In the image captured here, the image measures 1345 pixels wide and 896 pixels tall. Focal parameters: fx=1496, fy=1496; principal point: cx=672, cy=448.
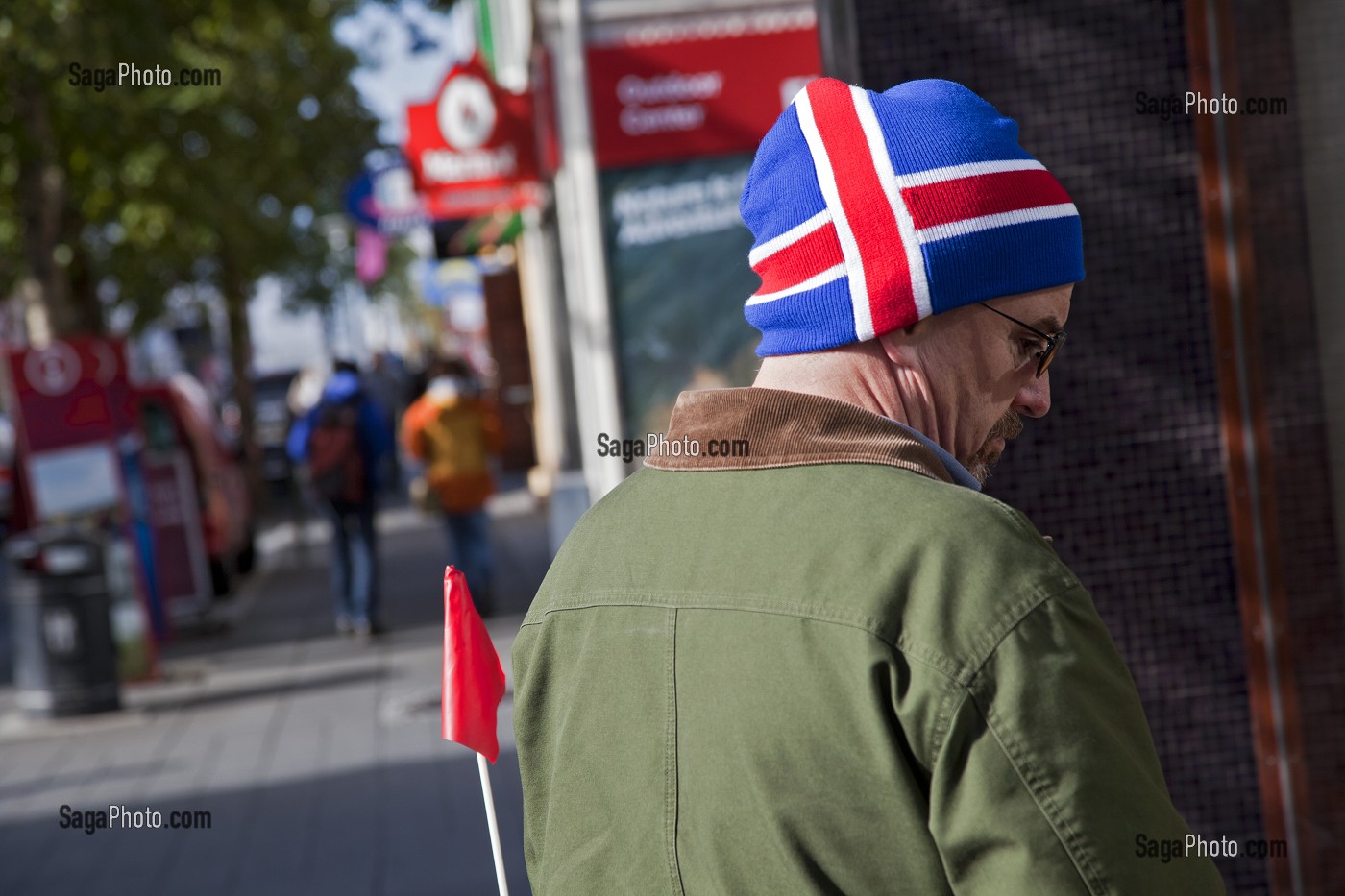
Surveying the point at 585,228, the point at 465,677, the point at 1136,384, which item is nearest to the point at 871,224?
the point at 465,677

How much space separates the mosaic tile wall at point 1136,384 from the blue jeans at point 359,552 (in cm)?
804

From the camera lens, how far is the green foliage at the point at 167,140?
10.1 m

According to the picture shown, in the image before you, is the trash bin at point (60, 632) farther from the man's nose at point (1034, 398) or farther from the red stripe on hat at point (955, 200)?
the red stripe on hat at point (955, 200)

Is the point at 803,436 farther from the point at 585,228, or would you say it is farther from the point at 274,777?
the point at 585,228

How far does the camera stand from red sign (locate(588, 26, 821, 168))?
9.74m

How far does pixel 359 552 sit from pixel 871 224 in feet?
31.9

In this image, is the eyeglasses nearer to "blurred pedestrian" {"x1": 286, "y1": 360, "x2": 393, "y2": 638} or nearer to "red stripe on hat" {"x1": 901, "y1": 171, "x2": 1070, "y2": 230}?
"red stripe on hat" {"x1": 901, "y1": 171, "x2": 1070, "y2": 230}

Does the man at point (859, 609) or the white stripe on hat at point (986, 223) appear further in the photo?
the white stripe on hat at point (986, 223)

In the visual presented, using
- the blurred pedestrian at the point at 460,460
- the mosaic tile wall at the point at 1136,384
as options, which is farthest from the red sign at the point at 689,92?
the mosaic tile wall at the point at 1136,384

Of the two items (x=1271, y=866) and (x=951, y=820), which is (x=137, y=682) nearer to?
(x=1271, y=866)

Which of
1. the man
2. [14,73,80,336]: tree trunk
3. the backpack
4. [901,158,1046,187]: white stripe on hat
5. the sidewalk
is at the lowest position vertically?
the sidewalk

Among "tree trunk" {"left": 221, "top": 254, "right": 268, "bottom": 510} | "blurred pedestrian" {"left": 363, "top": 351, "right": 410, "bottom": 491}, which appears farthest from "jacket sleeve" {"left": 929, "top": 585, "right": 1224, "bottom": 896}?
"blurred pedestrian" {"left": 363, "top": 351, "right": 410, "bottom": 491}

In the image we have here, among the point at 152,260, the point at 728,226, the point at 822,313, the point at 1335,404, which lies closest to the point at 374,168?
the point at 152,260

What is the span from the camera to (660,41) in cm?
979
